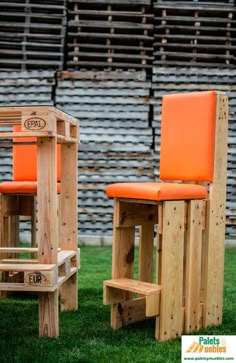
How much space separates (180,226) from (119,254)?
1.55ft

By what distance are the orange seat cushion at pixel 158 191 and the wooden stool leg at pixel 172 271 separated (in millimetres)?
56

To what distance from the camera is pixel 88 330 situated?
149 inches

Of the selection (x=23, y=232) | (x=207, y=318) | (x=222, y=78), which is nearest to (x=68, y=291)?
(x=207, y=318)

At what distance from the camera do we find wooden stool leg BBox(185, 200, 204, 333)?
12.0 feet

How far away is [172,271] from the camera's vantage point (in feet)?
11.6

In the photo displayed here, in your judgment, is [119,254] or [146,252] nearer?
[119,254]

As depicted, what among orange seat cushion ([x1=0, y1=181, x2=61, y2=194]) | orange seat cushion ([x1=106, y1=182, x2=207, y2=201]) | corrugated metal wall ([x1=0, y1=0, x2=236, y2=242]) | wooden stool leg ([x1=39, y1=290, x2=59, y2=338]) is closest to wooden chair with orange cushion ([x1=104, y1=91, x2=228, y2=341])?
orange seat cushion ([x1=106, y1=182, x2=207, y2=201])

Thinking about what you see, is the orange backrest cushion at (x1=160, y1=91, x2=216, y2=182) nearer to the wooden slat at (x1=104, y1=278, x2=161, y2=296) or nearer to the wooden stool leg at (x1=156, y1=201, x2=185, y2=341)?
the wooden stool leg at (x1=156, y1=201, x2=185, y2=341)

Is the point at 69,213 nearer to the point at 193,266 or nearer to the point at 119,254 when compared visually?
the point at 119,254

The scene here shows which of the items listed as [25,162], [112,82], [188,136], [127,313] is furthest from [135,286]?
[112,82]

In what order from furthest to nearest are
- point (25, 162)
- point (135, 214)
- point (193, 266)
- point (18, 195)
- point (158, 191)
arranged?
point (25, 162) → point (18, 195) → point (135, 214) → point (193, 266) → point (158, 191)

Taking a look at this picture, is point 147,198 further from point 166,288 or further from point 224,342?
point 224,342

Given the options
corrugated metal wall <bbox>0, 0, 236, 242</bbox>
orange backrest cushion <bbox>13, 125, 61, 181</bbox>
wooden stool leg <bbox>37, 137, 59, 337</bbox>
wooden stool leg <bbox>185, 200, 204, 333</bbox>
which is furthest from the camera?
corrugated metal wall <bbox>0, 0, 236, 242</bbox>

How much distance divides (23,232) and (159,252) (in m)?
5.55
